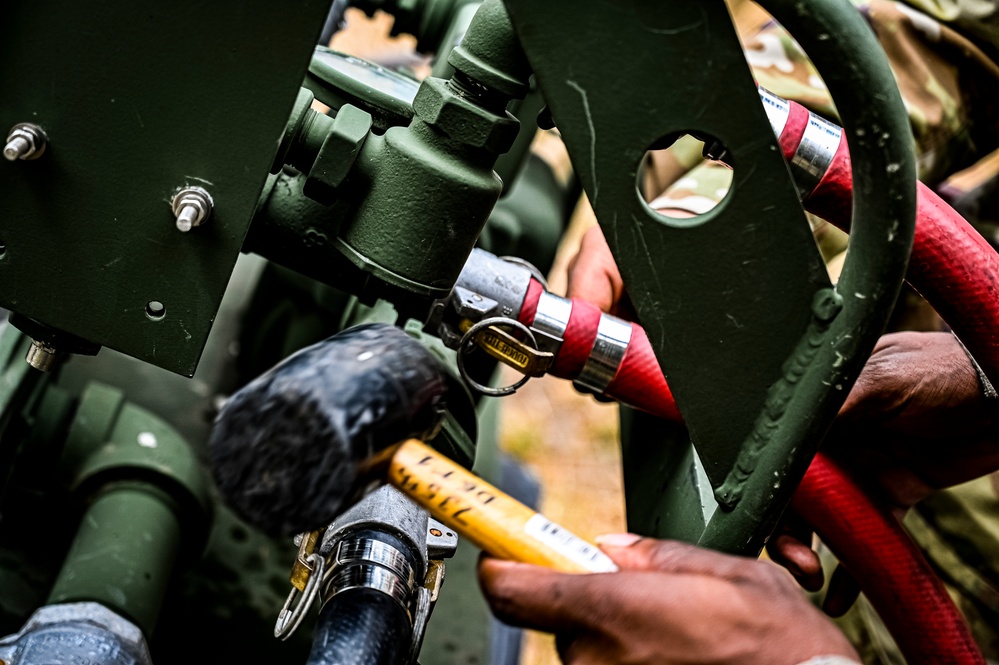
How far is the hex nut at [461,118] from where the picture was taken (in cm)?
82

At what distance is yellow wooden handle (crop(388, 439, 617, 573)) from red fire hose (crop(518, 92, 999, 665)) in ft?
0.96

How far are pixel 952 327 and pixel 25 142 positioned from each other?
0.85 m

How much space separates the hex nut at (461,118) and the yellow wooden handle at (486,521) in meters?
0.28

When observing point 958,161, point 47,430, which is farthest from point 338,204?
point 958,161

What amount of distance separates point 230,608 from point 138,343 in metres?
0.65

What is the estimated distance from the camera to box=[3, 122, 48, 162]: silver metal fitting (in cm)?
78

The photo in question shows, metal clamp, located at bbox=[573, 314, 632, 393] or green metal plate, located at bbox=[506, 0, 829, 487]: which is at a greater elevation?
green metal plate, located at bbox=[506, 0, 829, 487]

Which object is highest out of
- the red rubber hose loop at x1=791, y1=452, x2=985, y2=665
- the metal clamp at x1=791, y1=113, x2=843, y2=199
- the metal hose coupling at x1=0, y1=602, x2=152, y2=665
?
the metal clamp at x1=791, y1=113, x2=843, y2=199

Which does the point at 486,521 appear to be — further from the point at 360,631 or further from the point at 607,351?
the point at 607,351

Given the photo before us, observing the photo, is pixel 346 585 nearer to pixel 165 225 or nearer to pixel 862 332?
pixel 165 225

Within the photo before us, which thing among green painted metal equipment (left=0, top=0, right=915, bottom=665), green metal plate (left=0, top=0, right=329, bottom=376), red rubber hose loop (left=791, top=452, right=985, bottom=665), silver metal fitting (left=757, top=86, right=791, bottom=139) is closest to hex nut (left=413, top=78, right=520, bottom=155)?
green painted metal equipment (left=0, top=0, right=915, bottom=665)

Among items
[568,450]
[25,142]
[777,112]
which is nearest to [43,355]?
[25,142]

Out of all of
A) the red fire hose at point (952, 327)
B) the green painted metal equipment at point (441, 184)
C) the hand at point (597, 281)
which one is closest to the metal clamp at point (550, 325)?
the red fire hose at point (952, 327)

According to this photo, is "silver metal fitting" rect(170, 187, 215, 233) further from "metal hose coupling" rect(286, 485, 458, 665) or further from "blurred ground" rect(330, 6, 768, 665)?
"blurred ground" rect(330, 6, 768, 665)
